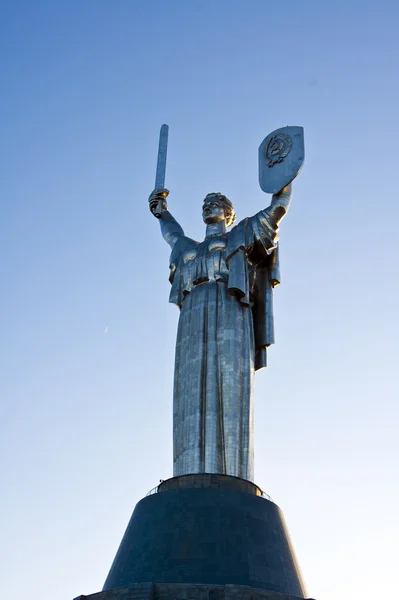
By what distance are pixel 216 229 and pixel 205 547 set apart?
6.81 m

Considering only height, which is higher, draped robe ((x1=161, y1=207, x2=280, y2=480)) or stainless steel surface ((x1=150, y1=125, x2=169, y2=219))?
stainless steel surface ((x1=150, y1=125, x2=169, y2=219))

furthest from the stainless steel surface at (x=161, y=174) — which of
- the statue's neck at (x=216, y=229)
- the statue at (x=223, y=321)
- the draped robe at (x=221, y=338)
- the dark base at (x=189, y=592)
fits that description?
the dark base at (x=189, y=592)

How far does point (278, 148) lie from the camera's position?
563 inches

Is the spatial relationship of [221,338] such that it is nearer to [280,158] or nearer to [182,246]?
[182,246]

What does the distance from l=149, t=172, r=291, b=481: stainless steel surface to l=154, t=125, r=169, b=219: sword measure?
0.89 metres

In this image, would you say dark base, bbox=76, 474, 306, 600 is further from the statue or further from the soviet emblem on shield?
the soviet emblem on shield

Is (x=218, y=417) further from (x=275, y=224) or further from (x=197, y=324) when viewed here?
(x=275, y=224)

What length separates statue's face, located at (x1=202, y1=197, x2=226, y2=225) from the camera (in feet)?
48.8

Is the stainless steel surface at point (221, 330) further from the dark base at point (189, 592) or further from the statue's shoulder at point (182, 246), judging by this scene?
the dark base at point (189, 592)

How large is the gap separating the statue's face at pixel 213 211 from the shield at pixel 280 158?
1.11 meters

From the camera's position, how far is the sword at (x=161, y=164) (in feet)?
51.6

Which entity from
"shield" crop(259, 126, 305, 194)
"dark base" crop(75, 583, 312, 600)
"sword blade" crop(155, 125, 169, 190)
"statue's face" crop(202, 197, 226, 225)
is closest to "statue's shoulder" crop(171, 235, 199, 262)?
"statue's face" crop(202, 197, 226, 225)

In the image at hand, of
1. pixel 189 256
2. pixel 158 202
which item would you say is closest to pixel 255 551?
pixel 189 256

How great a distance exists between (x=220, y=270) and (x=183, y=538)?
5.35 metres
